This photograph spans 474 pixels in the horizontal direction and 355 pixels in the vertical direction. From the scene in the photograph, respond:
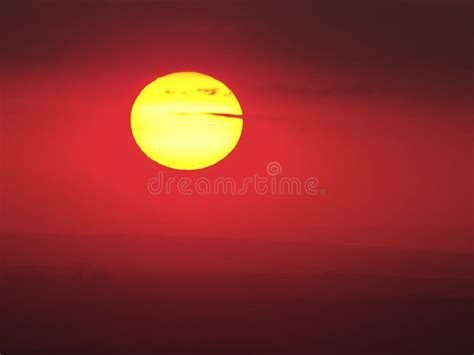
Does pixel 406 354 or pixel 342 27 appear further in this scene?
pixel 342 27

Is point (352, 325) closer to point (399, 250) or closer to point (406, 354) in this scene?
point (406, 354)

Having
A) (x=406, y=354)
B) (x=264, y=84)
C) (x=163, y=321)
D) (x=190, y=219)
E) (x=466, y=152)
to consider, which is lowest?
(x=406, y=354)

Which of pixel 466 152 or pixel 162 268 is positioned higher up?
pixel 466 152

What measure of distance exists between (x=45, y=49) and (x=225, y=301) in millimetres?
1374

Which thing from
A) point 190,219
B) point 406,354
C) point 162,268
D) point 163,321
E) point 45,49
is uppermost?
point 45,49

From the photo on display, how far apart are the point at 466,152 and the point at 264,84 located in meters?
0.98

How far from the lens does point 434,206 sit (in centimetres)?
281

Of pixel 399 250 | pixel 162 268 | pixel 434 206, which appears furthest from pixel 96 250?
pixel 434 206

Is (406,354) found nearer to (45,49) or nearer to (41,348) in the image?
(41,348)

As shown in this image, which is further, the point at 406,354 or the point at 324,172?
the point at 324,172

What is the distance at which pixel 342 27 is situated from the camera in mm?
2736

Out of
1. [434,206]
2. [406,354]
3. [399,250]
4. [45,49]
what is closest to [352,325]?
[406,354]

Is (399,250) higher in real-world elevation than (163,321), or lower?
higher

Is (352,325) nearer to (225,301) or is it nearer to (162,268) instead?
(225,301)
